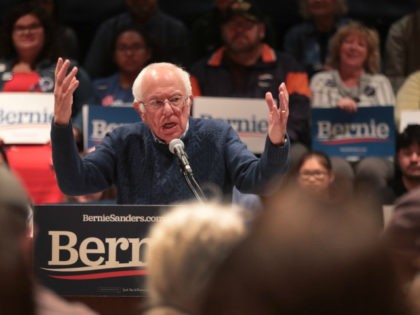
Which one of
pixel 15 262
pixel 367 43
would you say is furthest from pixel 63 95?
pixel 367 43

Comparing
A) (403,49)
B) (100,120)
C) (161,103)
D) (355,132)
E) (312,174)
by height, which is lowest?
(312,174)

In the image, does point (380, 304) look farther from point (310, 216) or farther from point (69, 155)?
point (69, 155)

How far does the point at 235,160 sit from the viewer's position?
166 inches

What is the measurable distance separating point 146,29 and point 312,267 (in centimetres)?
648

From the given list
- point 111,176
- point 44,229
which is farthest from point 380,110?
point 44,229

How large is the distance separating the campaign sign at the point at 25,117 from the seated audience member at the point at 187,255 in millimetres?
4438

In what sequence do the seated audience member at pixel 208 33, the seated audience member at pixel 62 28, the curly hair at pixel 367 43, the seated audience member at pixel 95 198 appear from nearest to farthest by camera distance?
the seated audience member at pixel 95 198
the curly hair at pixel 367 43
the seated audience member at pixel 62 28
the seated audience member at pixel 208 33

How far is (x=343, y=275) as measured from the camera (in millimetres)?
1393

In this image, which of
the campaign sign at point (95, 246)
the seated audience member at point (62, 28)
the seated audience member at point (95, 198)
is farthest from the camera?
the seated audience member at point (62, 28)

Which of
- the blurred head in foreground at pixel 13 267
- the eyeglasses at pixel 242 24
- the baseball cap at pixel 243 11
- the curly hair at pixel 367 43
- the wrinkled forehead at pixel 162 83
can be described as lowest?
the blurred head in foreground at pixel 13 267

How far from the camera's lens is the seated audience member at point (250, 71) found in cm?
695

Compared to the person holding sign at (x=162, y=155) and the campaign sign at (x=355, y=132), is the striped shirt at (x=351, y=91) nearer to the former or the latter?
the campaign sign at (x=355, y=132)

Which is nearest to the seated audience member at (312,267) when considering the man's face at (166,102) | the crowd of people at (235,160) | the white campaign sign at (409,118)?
the crowd of people at (235,160)

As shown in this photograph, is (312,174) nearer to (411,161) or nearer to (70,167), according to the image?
(411,161)
